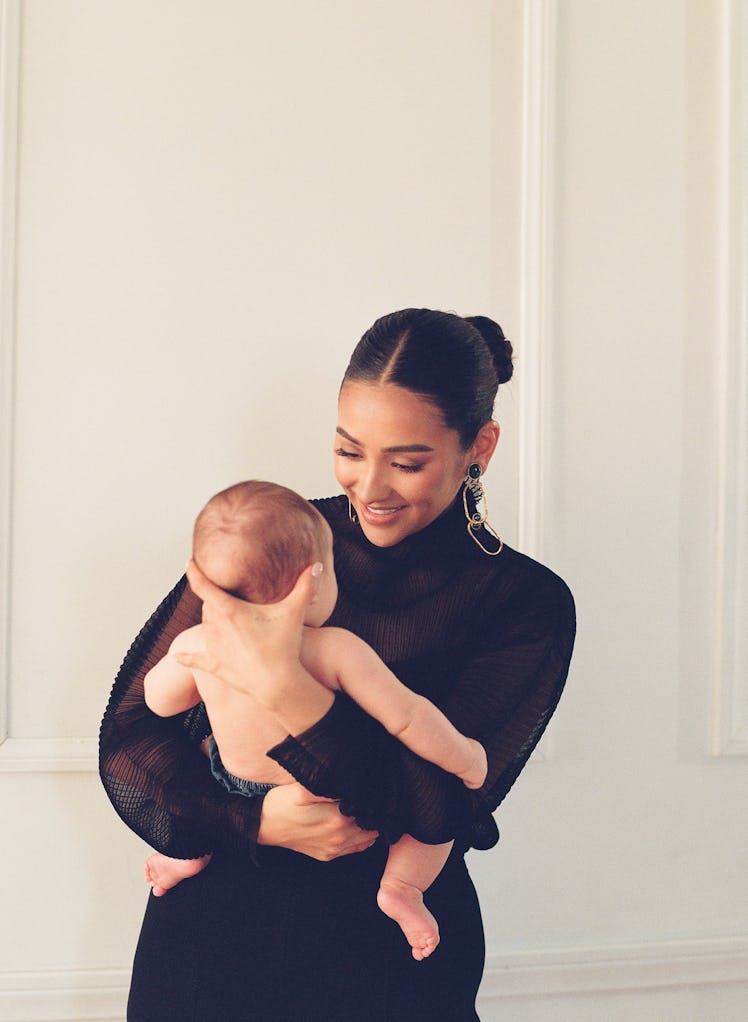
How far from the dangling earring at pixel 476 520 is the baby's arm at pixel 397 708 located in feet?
1.08

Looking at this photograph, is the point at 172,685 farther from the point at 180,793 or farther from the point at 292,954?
the point at 292,954

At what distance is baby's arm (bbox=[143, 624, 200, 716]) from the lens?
1292mm

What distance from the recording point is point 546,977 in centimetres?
204

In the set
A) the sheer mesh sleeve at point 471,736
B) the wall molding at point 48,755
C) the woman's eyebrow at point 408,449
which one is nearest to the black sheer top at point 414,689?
the sheer mesh sleeve at point 471,736

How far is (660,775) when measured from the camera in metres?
2.09

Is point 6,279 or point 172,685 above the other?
point 6,279

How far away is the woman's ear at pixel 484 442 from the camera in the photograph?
1472mm

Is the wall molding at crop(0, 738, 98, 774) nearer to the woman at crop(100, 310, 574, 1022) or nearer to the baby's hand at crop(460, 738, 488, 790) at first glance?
the woman at crop(100, 310, 574, 1022)

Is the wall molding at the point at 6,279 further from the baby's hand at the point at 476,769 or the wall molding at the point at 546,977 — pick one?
the baby's hand at the point at 476,769

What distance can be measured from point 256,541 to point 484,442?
481mm

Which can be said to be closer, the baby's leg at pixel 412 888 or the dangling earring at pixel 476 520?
the baby's leg at pixel 412 888

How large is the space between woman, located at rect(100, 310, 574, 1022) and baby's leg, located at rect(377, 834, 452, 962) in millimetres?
50

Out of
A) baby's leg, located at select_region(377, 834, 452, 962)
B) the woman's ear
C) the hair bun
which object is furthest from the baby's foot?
the hair bun

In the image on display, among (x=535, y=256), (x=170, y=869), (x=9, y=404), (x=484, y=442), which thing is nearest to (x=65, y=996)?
(x=170, y=869)
